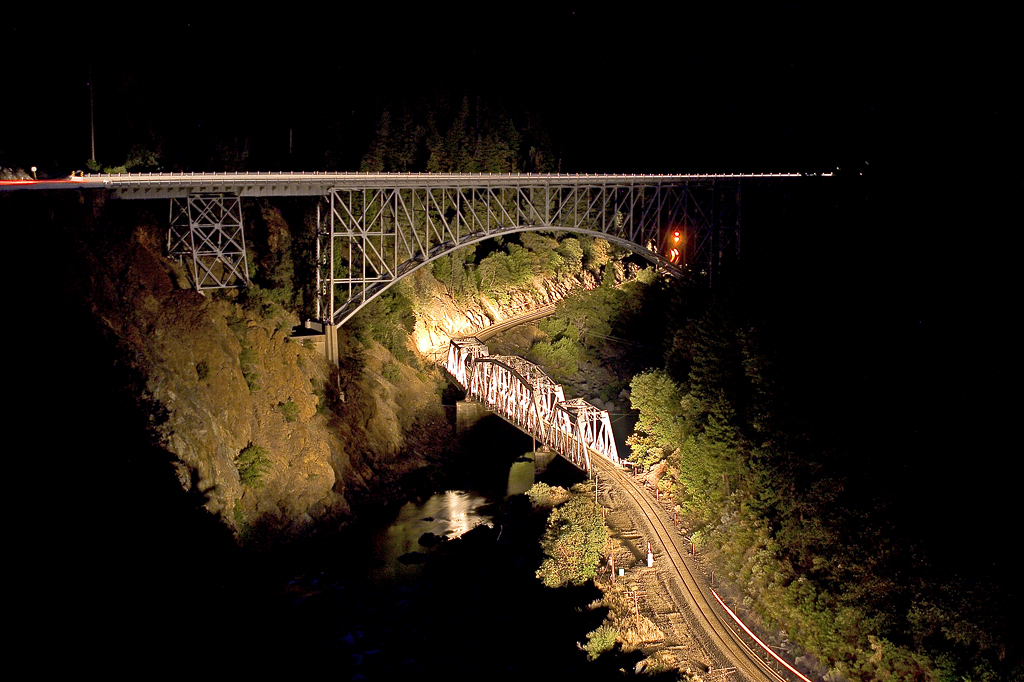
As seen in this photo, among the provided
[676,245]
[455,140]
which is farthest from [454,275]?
[676,245]

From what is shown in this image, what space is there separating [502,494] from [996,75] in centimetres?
2946

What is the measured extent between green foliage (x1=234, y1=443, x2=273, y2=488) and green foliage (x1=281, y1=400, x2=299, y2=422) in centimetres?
281

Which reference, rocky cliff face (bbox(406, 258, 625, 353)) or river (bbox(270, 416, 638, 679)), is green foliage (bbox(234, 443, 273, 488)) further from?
rocky cliff face (bbox(406, 258, 625, 353))

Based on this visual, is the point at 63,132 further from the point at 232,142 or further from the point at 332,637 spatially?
the point at 332,637

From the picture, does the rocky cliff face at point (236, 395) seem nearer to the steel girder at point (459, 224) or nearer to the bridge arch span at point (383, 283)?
the bridge arch span at point (383, 283)

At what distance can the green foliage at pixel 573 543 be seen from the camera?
31047mm

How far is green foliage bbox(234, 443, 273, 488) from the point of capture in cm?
3494

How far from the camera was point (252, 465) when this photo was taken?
35156 mm

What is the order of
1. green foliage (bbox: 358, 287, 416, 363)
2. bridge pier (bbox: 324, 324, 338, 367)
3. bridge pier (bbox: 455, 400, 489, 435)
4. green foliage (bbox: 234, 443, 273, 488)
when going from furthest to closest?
green foliage (bbox: 358, 287, 416, 363) → bridge pier (bbox: 455, 400, 489, 435) → bridge pier (bbox: 324, 324, 338, 367) → green foliage (bbox: 234, 443, 273, 488)

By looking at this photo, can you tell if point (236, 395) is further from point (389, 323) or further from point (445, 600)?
point (389, 323)

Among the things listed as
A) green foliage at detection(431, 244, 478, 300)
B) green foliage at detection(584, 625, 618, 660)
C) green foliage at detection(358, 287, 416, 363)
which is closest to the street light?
green foliage at detection(431, 244, 478, 300)

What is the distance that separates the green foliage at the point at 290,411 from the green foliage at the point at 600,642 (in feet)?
56.1

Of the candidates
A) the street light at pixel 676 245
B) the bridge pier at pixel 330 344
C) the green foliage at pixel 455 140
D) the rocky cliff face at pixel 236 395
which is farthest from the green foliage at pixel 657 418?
the green foliage at pixel 455 140

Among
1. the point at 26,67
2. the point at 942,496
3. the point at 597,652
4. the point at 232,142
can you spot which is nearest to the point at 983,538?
the point at 942,496
